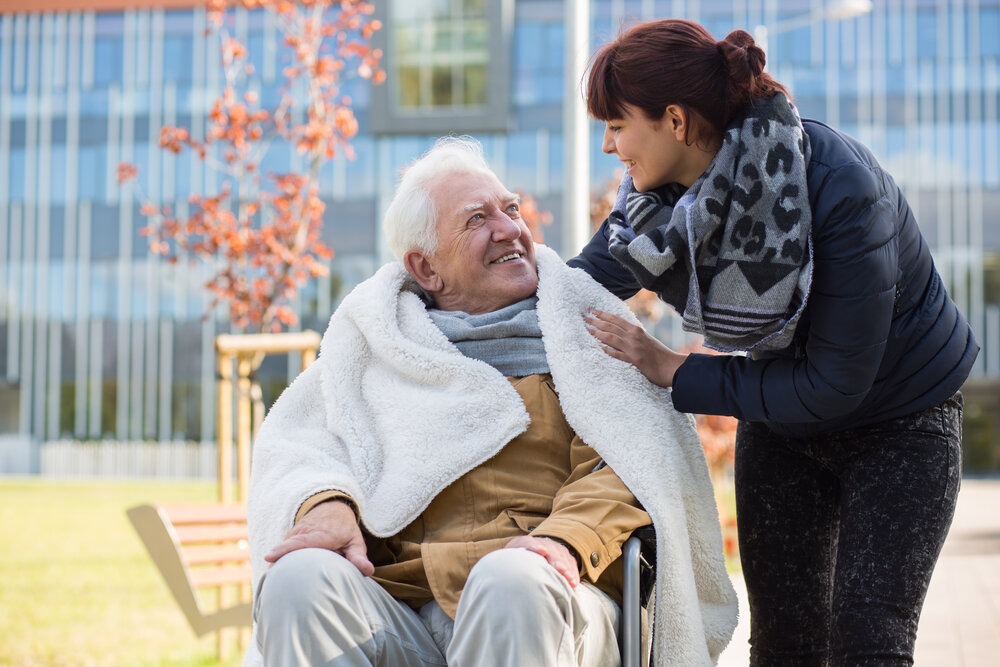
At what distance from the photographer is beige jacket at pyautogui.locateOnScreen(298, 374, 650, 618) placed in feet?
7.77

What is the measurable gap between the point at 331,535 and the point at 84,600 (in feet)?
19.6

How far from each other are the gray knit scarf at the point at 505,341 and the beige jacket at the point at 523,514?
4 cm

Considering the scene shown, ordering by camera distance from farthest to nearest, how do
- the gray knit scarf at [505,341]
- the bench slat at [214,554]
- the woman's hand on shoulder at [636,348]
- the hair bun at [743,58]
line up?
1. the bench slat at [214,554]
2. the gray knit scarf at [505,341]
3. the woman's hand on shoulder at [636,348]
4. the hair bun at [743,58]

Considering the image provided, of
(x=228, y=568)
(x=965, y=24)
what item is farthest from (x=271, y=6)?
(x=965, y=24)

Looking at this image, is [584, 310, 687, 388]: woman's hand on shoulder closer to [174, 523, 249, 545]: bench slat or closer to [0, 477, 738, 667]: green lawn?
[174, 523, 249, 545]: bench slat

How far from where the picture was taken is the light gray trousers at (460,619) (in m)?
2.10

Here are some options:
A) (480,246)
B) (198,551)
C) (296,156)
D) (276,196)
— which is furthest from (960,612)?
(296,156)

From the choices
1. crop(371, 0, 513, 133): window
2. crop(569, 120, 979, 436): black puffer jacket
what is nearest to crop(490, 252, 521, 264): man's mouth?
crop(569, 120, 979, 436): black puffer jacket

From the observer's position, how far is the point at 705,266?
7.86 feet

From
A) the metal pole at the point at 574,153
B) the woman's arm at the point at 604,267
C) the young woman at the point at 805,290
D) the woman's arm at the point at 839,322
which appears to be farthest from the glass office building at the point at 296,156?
the woman's arm at the point at 839,322

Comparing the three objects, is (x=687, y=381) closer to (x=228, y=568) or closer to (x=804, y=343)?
(x=804, y=343)

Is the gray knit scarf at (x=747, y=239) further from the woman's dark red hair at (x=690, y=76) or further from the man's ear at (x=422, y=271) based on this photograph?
the man's ear at (x=422, y=271)

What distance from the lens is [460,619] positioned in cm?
217

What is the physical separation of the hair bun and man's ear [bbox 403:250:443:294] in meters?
0.96
